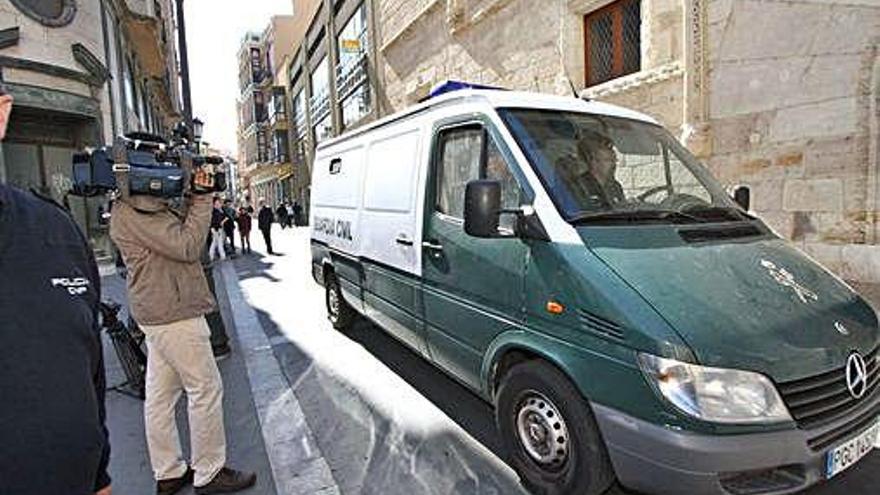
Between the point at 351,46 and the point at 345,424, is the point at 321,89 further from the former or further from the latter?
the point at 345,424

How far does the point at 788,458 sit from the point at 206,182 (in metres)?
3.02

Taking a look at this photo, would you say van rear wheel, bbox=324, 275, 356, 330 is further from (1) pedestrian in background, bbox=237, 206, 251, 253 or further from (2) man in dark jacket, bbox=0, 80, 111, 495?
(1) pedestrian in background, bbox=237, 206, 251, 253

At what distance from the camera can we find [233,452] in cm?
347

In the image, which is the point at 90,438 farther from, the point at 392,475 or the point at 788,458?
the point at 788,458

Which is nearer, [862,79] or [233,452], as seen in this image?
[233,452]

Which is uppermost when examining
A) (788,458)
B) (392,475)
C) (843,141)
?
(843,141)

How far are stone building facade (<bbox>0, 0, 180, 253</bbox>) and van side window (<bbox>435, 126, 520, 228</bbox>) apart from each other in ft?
25.8

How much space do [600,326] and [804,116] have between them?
6037 millimetres

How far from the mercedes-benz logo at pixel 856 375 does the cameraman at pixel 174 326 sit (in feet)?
10.1

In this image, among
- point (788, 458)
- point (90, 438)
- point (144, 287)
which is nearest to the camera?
point (90, 438)

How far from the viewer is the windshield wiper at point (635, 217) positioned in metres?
2.75

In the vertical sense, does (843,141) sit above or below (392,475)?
above

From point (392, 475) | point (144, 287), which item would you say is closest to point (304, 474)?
point (392, 475)

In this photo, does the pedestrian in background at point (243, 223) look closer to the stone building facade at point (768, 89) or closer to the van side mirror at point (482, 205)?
the stone building facade at point (768, 89)
